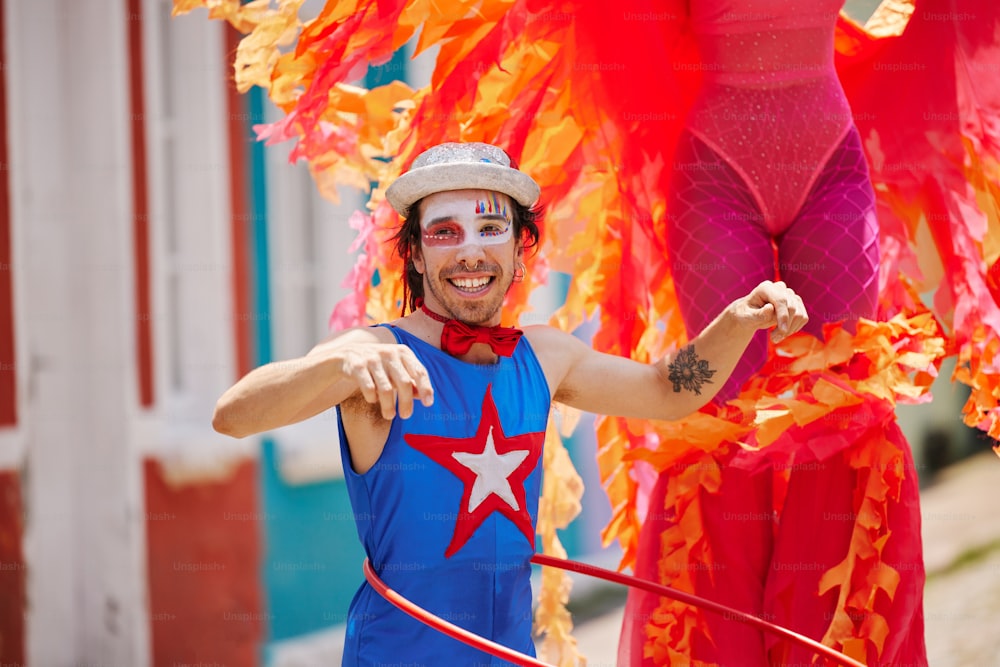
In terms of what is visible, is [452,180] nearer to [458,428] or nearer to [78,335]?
[458,428]

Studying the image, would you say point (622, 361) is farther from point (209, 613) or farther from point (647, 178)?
point (209, 613)

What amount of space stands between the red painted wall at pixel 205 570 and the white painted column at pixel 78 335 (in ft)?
0.28

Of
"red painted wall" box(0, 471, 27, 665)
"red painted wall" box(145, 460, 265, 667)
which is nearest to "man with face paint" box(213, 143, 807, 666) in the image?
"red painted wall" box(0, 471, 27, 665)

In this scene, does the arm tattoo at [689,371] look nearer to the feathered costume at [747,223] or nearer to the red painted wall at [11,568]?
the feathered costume at [747,223]

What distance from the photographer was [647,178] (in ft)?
8.54

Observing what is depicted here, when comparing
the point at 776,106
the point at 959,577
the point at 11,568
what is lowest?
the point at 959,577

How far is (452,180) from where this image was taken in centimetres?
199

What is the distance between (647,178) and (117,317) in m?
1.97

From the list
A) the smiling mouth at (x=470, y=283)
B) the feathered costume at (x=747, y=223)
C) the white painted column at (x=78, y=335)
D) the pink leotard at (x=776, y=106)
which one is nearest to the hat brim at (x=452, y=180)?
the smiling mouth at (x=470, y=283)

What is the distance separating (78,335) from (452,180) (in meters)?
2.22

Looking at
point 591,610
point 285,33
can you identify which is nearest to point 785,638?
point 285,33

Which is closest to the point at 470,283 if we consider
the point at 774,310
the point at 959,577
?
the point at 774,310

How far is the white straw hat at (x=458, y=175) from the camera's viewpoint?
199cm

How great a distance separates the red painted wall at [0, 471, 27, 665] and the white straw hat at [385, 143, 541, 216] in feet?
6.85
